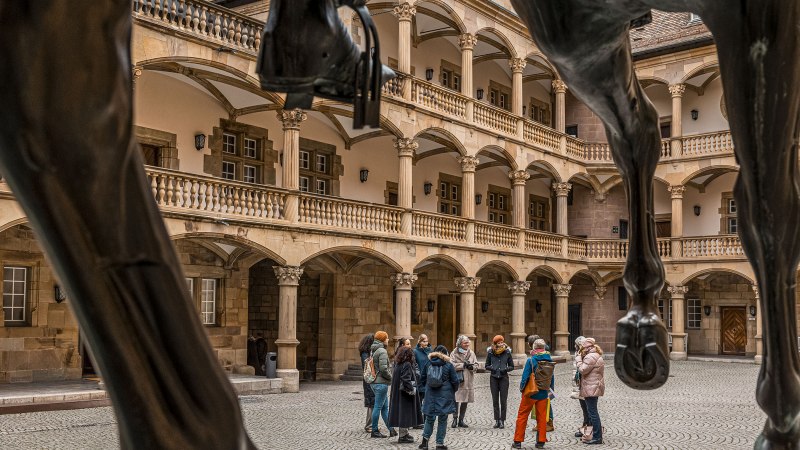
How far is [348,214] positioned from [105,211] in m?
19.1

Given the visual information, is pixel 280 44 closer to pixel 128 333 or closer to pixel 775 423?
pixel 128 333

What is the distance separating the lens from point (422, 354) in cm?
1138

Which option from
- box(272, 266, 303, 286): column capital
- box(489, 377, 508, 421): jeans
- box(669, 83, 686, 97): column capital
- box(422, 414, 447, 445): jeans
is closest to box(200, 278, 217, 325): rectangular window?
box(272, 266, 303, 286): column capital

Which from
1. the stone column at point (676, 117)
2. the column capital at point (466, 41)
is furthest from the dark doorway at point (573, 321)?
the column capital at point (466, 41)

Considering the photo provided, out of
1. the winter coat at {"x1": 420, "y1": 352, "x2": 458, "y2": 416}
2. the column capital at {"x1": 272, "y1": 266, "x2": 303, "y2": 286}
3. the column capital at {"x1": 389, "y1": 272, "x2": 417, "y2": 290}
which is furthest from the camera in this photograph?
the column capital at {"x1": 389, "y1": 272, "x2": 417, "y2": 290}

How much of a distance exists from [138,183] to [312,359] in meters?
22.5

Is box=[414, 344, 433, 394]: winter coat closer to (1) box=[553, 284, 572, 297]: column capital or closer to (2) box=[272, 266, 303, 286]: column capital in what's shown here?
(2) box=[272, 266, 303, 286]: column capital

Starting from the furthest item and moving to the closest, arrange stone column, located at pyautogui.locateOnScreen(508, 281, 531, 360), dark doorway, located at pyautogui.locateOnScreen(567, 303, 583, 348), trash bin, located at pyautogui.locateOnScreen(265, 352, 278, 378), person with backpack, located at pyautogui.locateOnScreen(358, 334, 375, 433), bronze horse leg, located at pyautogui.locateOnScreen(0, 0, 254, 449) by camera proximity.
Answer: dark doorway, located at pyautogui.locateOnScreen(567, 303, 583, 348) → stone column, located at pyautogui.locateOnScreen(508, 281, 531, 360) → trash bin, located at pyautogui.locateOnScreen(265, 352, 278, 378) → person with backpack, located at pyautogui.locateOnScreen(358, 334, 375, 433) → bronze horse leg, located at pyautogui.locateOnScreen(0, 0, 254, 449)

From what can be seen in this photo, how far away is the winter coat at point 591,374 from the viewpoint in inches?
420

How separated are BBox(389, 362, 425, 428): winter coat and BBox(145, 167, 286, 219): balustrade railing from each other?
6034 millimetres

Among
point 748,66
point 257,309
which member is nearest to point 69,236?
point 748,66

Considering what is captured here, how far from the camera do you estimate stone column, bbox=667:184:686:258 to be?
28.9 m

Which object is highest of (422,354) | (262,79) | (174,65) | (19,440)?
(174,65)

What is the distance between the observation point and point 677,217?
29109 mm
